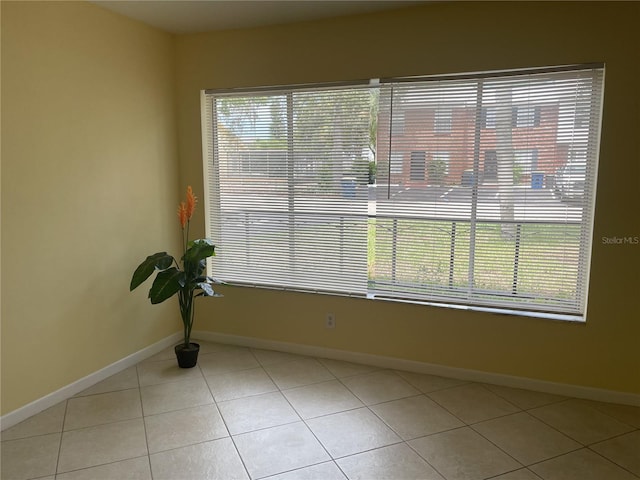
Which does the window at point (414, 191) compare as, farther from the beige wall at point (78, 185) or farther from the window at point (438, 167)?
the beige wall at point (78, 185)

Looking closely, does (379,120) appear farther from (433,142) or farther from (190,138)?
(190,138)

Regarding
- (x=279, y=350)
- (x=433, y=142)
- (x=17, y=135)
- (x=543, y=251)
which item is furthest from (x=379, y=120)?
(x=17, y=135)

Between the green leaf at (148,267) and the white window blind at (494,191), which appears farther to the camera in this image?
the green leaf at (148,267)

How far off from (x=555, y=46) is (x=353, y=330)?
2.27 metres

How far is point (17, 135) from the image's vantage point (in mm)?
2324

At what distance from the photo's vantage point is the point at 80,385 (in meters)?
2.82

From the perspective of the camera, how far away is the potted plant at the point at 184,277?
2.90 metres

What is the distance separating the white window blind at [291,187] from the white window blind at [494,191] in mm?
221

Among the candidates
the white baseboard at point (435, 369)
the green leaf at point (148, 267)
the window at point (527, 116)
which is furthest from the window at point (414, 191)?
the green leaf at point (148, 267)

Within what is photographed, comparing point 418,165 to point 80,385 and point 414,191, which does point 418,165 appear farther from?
point 80,385

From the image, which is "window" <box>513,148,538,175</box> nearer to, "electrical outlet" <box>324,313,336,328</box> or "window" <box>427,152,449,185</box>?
"window" <box>427,152,449,185</box>

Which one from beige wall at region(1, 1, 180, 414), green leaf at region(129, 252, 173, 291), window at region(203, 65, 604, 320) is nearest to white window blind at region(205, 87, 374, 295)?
window at region(203, 65, 604, 320)

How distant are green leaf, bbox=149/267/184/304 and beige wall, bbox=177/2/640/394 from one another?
2.26ft

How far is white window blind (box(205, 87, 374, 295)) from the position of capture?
10.2 feet
